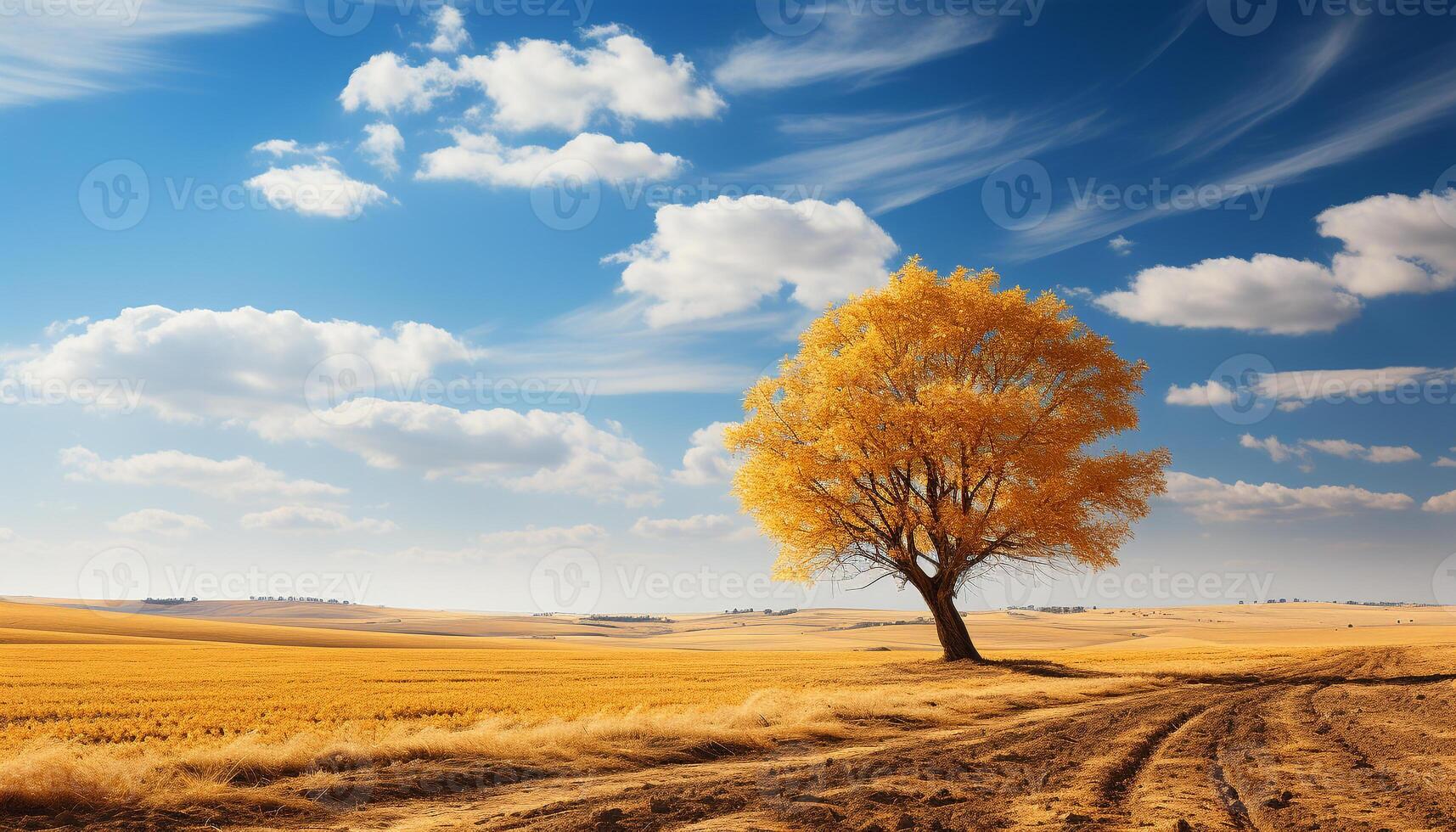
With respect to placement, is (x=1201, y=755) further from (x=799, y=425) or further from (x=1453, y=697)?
(x=799, y=425)

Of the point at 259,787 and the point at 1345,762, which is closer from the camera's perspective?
the point at 259,787

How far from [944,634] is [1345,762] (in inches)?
836

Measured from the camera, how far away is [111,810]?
869 cm

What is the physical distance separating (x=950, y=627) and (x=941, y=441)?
8.32 metres

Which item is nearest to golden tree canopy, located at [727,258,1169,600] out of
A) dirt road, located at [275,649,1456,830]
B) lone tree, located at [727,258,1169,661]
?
lone tree, located at [727,258,1169,661]

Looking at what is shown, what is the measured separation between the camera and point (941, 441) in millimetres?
27422

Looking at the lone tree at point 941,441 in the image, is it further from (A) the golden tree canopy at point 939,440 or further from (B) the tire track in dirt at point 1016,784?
(B) the tire track in dirt at point 1016,784

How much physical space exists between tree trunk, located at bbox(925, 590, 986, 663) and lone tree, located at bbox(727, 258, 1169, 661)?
0.07 metres

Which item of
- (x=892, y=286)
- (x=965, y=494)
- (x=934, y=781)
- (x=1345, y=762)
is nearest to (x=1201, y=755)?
(x=1345, y=762)

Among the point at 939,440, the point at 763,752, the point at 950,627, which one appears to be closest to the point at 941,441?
the point at 939,440

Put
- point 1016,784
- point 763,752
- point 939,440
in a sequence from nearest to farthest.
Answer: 1. point 1016,784
2. point 763,752
3. point 939,440

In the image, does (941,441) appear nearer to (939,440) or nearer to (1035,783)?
(939,440)

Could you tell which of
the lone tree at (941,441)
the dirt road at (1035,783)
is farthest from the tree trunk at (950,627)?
the dirt road at (1035,783)

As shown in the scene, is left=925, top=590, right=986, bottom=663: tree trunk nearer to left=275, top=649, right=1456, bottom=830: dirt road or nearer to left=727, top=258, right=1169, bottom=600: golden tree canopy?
left=727, top=258, right=1169, bottom=600: golden tree canopy
